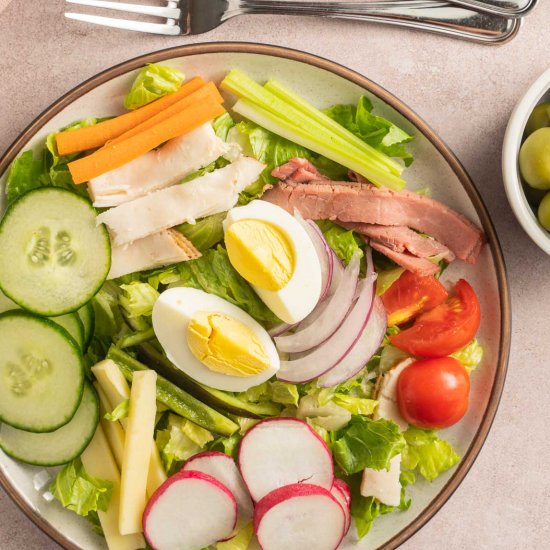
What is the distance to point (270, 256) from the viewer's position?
205 centimetres

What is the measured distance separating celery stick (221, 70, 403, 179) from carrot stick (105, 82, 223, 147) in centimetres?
6

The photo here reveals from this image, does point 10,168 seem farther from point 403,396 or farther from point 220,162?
point 403,396

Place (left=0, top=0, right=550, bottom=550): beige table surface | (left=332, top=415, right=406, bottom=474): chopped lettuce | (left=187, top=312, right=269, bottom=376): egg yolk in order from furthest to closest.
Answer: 1. (left=0, top=0, right=550, bottom=550): beige table surface
2. (left=332, top=415, right=406, bottom=474): chopped lettuce
3. (left=187, top=312, right=269, bottom=376): egg yolk

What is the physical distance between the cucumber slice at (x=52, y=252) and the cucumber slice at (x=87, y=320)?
0.13 m

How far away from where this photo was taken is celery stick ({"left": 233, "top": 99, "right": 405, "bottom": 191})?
7.18 ft

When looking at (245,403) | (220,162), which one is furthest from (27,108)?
(245,403)

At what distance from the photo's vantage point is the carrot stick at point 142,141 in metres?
2.10

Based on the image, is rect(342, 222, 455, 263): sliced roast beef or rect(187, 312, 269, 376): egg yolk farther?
rect(342, 222, 455, 263): sliced roast beef

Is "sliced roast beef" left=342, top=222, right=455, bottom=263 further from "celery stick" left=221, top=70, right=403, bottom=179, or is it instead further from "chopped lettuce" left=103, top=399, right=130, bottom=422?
"chopped lettuce" left=103, top=399, right=130, bottom=422

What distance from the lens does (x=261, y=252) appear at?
6.66 feet

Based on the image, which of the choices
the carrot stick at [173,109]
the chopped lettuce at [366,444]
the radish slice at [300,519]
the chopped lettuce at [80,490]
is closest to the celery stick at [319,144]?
the carrot stick at [173,109]

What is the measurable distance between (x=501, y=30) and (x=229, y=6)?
967mm

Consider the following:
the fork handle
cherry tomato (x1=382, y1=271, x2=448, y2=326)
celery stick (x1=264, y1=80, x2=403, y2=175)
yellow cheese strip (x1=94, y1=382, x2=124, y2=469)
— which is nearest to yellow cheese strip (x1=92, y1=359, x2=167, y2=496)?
yellow cheese strip (x1=94, y1=382, x2=124, y2=469)

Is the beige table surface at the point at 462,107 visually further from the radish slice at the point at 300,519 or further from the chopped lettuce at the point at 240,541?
the chopped lettuce at the point at 240,541
